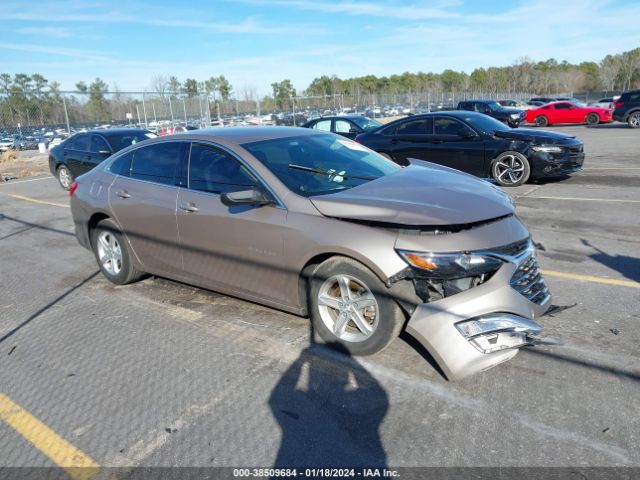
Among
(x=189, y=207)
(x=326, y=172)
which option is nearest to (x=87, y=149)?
(x=189, y=207)

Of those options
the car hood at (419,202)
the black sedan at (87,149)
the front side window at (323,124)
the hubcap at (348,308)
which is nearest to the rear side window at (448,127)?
the front side window at (323,124)

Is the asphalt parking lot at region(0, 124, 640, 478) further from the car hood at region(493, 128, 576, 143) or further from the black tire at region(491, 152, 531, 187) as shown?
the car hood at region(493, 128, 576, 143)

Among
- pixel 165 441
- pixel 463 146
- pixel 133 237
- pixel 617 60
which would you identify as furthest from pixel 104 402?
pixel 617 60

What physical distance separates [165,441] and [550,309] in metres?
2.75

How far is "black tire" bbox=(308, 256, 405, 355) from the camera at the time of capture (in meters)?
3.37

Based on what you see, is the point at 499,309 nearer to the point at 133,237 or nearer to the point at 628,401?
the point at 628,401

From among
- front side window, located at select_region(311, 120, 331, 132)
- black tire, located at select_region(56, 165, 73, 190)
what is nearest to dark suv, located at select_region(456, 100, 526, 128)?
front side window, located at select_region(311, 120, 331, 132)

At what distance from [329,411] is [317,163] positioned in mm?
2155

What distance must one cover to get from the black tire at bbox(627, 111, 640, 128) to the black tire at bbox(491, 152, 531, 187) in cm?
1887

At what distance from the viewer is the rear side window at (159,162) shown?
4.75 m

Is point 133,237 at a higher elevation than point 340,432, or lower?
higher

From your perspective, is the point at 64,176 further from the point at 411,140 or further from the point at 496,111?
the point at 496,111

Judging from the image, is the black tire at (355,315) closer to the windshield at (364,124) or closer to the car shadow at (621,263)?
the car shadow at (621,263)

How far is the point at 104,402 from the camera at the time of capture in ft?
10.8
